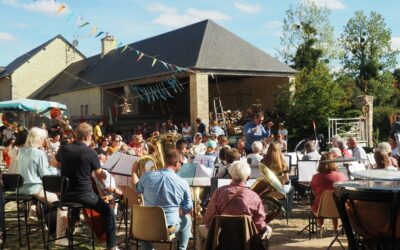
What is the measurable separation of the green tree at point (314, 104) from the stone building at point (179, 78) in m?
2.30

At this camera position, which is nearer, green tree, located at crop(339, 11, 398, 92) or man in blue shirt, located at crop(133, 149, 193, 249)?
man in blue shirt, located at crop(133, 149, 193, 249)

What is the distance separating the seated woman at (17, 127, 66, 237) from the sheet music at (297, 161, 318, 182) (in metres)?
3.82

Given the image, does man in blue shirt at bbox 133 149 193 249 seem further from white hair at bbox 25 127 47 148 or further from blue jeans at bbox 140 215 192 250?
white hair at bbox 25 127 47 148

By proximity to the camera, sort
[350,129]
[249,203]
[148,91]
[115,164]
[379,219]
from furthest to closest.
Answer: [148,91] < [350,129] < [115,164] < [249,203] < [379,219]

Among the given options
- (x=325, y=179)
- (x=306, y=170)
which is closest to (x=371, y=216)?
(x=325, y=179)

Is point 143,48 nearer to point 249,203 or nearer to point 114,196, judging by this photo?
point 114,196

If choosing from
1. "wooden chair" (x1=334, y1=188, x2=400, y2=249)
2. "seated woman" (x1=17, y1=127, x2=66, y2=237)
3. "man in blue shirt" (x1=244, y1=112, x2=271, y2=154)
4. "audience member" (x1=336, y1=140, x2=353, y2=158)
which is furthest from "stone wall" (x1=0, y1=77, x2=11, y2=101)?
"wooden chair" (x1=334, y1=188, x2=400, y2=249)

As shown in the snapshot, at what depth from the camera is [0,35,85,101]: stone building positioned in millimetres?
39625

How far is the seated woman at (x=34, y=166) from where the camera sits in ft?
20.4

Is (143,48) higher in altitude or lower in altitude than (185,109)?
higher

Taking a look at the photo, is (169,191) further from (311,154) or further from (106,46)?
(106,46)

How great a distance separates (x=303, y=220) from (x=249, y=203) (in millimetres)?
3878

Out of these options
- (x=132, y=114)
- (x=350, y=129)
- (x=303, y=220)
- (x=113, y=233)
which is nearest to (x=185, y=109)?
(x=132, y=114)

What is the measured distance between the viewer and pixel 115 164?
22.2 feet
